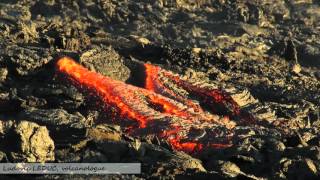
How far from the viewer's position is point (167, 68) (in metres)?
40.6

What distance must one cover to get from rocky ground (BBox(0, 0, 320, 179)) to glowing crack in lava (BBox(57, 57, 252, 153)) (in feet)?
3.28

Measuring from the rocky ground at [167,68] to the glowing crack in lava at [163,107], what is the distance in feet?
3.28

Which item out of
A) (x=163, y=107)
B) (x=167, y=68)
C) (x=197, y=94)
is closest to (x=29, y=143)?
(x=163, y=107)

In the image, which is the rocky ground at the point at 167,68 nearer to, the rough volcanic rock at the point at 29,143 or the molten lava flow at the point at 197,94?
the rough volcanic rock at the point at 29,143

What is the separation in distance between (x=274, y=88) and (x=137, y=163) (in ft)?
59.2

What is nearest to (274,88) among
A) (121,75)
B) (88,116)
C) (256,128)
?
(256,128)

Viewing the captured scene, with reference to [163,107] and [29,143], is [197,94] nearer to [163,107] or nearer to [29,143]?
[163,107]

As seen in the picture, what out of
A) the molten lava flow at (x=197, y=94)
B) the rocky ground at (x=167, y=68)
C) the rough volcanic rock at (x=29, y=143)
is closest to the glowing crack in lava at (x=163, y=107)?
the molten lava flow at (x=197, y=94)

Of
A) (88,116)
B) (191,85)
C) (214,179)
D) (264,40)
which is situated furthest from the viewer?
(264,40)

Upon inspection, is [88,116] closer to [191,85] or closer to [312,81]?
[191,85]

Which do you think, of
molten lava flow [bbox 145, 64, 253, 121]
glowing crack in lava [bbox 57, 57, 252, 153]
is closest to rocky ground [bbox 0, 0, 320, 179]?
molten lava flow [bbox 145, 64, 253, 121]

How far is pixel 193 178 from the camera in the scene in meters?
24.2

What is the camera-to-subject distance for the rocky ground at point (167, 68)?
25.5 metres

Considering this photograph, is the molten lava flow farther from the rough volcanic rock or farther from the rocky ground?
the rough volcanic rock
